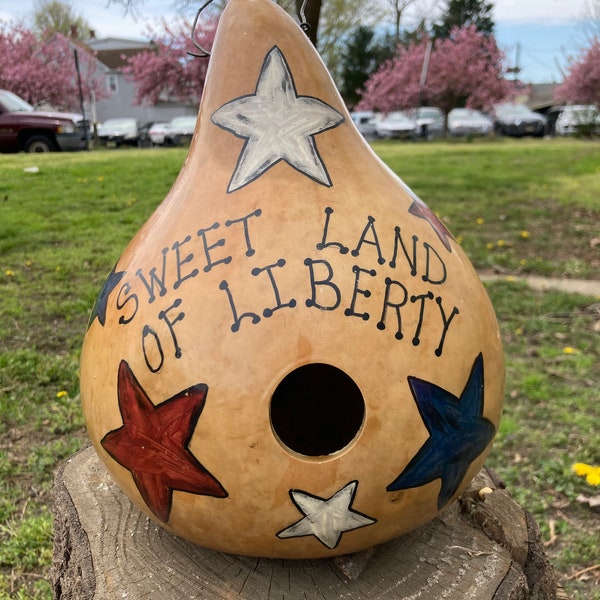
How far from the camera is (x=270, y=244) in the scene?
1473 mm

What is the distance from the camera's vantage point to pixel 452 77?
1069 inches

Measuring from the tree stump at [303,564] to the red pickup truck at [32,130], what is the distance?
11312mm

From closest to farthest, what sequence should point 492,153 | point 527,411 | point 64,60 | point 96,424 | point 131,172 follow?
point 96,424, point 527,411, point 131,172, point 492,153, point 64,60

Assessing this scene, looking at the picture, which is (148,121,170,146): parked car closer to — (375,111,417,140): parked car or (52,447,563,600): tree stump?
(375,111,417,140): parked car

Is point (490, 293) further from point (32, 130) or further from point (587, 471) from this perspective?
point (32, 130)

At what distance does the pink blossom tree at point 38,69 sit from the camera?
1053 inches

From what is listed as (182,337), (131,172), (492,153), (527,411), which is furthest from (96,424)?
(492,153)

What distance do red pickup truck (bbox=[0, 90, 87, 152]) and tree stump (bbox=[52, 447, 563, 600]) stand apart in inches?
445

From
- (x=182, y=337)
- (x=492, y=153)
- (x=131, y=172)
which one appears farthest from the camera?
(x=492, y=153)

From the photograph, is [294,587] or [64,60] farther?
[64,60]

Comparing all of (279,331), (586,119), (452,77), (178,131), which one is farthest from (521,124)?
(279,331)

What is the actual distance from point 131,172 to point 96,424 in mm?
7409

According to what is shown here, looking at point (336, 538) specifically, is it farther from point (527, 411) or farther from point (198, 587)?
point (527, 411)

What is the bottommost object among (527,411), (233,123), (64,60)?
(527,411)
